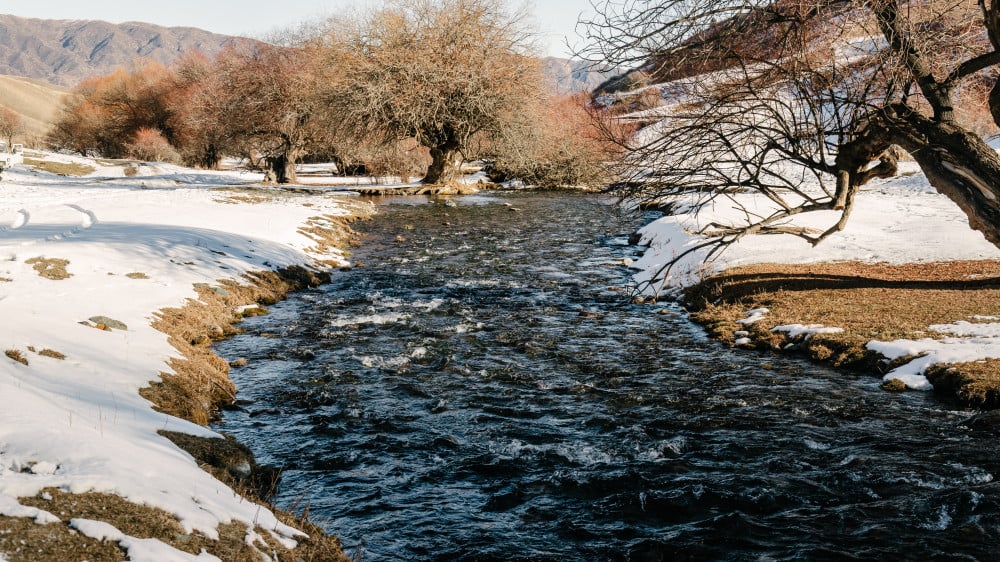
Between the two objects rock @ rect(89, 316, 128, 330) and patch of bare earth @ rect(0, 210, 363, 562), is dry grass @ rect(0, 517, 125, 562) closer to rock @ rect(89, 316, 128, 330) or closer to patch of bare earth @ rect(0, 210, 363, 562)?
patch of bare earth @ rect(0, 210, 363, 562)

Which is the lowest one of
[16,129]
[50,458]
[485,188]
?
[50,458]

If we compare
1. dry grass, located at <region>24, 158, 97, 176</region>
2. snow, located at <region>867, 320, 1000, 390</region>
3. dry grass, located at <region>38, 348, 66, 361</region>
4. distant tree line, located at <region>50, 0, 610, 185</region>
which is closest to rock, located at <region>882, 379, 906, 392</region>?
snow, located at <region>867, 320, 1000, 390</region>

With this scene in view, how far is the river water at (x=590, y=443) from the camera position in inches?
243

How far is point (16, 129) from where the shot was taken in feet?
290

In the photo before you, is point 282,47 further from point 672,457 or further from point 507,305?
point 672,457

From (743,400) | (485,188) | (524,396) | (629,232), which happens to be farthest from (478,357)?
(485,188)

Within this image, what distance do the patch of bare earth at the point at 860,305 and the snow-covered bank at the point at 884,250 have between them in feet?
1.05

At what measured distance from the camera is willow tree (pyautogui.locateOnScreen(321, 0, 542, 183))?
131 ft

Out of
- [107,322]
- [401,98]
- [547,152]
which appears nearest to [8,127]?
[401,98]

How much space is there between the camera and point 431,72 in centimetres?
4025

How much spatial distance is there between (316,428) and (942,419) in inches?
314

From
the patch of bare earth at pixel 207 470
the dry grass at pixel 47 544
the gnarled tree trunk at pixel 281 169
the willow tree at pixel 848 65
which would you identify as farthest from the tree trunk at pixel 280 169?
the dry grass at pixel 47 544

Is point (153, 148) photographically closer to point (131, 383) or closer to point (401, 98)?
point (401, 98)

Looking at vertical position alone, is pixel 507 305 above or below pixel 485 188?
below
